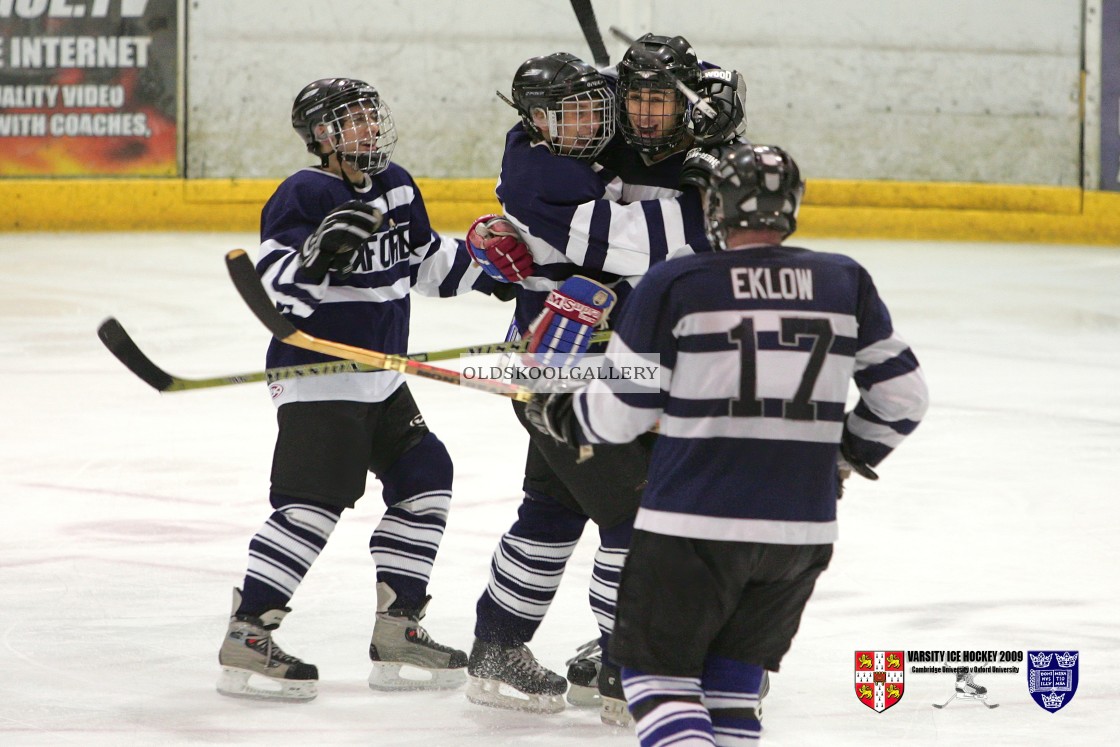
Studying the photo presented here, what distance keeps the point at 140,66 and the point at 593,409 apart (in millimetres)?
7640

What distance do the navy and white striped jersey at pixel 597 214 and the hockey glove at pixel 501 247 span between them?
2cm

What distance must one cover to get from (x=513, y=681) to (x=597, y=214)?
908 mm

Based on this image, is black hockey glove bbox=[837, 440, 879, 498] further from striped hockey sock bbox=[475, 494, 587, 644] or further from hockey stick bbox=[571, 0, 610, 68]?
hockey stick bbox=[571, 0, 610, 68]

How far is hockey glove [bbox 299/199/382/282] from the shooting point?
2.81m

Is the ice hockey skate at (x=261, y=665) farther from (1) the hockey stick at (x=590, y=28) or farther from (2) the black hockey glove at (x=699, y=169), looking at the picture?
(1) the hockey stick at (x=590, y=28)

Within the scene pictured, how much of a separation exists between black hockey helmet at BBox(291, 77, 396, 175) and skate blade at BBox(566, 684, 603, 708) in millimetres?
1084

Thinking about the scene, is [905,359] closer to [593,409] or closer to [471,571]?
[593,409]

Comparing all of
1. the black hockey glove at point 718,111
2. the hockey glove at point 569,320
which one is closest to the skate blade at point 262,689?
the hockey glove at point 569,320

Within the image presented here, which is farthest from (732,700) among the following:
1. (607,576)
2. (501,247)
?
(501,247)

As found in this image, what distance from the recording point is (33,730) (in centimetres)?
278

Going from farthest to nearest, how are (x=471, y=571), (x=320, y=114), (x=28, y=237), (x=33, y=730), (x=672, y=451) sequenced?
(x=28, y=237) < (x=471, y=571) < (x=320, y=114) < (x=33, y=730) < (x=672, y=451)

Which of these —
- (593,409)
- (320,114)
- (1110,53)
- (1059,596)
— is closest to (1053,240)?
(1110,53)

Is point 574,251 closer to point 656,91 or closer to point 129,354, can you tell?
point 656,91

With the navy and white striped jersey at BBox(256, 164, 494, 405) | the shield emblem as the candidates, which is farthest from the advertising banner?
the shield emblem
